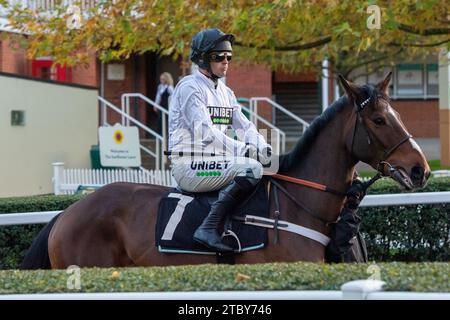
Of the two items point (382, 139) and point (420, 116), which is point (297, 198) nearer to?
point (382, 139)

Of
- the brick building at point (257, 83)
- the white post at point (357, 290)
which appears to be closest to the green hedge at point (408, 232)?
the white post at point (357, 290)

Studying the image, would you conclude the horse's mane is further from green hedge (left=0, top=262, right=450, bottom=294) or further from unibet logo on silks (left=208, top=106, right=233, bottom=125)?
green hedge (left=0, top=262, right=450, bottom=294)

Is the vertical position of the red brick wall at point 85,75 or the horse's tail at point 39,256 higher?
the red brick wall at point 85,75

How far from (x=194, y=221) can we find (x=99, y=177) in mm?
10184

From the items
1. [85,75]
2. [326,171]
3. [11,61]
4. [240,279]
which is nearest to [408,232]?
[326,171]

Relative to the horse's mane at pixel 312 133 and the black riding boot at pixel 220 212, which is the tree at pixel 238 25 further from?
the black riding boot at pixel 220 212

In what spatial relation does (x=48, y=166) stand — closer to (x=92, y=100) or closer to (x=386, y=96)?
(x=92, y=100)

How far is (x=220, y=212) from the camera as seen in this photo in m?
6.94

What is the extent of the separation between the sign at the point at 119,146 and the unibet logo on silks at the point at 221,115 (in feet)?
37.6

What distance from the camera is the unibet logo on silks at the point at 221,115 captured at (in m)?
7.30

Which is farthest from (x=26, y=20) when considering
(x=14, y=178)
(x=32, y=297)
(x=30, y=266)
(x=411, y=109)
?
(x=411, y=109)

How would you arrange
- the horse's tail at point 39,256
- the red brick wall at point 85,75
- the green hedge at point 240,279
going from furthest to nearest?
the red brick wall at point 85,75
the horse's tail at point 39,256
the green hedge at point 240,279

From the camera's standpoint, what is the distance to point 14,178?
18344 millimetres

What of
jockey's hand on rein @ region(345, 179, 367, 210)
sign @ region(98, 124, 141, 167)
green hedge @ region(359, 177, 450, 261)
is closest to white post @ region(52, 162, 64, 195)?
sign @ region(98, 124, 141, 167)
